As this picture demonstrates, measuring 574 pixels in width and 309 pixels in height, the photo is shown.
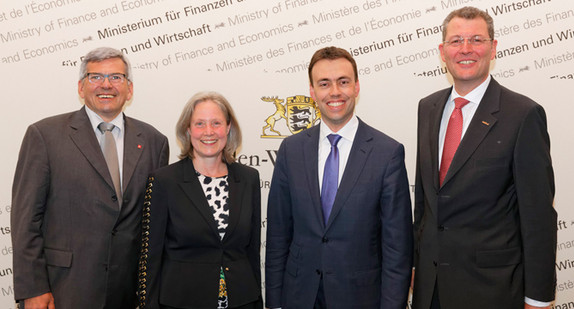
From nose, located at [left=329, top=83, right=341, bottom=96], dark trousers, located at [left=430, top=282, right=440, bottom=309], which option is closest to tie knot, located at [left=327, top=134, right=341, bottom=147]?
nose, located at [left=329, top=83, right=341, bottom=96]

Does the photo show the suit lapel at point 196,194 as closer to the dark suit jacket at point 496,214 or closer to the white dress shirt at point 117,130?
the white dress shirt at point 117,130

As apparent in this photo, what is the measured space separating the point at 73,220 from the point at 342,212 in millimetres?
1427

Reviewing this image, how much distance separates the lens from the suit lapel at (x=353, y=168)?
2412 millimetres

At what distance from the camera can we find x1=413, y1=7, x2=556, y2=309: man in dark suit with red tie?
2252 mm

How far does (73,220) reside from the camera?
2613mm

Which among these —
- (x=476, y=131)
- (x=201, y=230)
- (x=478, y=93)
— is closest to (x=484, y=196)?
(x=476, y=131)

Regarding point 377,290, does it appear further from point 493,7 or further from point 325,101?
point 493,7

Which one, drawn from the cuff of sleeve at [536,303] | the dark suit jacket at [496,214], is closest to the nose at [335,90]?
the dark suit jacket at [496,214]

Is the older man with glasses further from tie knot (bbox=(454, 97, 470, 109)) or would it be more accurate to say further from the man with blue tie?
tie knot (bbox=(454, 97, 470, 109))

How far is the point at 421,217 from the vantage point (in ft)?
8.93

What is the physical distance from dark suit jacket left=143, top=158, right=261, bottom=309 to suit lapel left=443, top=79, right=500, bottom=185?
1113mm

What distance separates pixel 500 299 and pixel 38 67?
3472 mm

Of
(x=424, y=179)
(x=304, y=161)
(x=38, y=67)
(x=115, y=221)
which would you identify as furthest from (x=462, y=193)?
(x=38, y=67)

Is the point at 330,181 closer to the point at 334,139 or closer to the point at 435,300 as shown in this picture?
the point at 334,139
